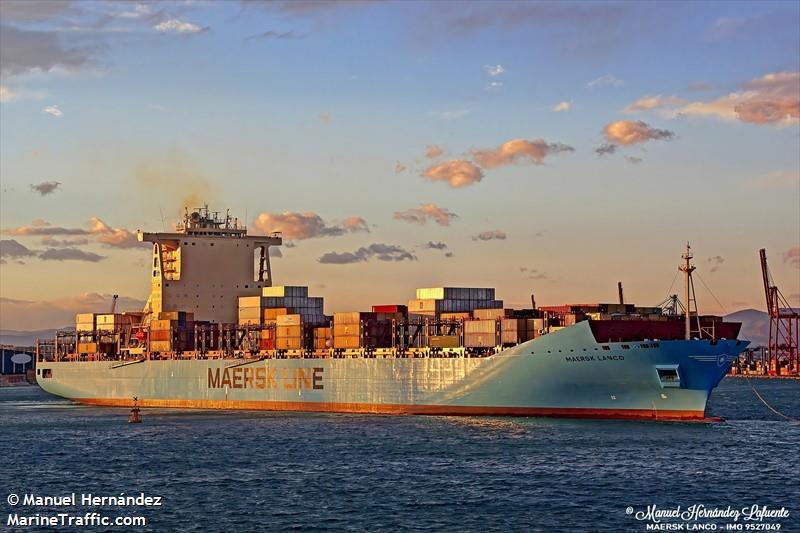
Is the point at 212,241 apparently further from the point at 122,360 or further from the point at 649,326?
the point at 649,326

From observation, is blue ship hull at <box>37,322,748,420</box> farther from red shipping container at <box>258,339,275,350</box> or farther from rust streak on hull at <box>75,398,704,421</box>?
red shipping container at <box>258,339,275,350</box>

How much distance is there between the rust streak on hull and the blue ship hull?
7 centimetres

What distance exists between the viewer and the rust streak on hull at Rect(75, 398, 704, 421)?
6531 centimetres

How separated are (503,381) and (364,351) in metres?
12.8

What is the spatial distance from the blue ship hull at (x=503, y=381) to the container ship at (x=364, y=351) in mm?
83

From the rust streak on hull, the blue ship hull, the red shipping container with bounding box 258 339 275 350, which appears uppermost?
the red shipping container with bounding box 258 339 275 350

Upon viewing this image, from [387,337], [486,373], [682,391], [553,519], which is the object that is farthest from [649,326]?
[553,519]

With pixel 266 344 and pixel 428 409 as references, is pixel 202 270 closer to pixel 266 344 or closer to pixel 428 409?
pixel 266 344

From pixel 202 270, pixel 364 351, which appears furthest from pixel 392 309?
pixel 202 270

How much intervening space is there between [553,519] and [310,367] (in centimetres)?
4396

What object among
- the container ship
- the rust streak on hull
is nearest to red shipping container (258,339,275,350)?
the container ship

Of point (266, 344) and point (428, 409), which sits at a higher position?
point (266, 344)

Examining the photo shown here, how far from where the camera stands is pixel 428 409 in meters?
73.4

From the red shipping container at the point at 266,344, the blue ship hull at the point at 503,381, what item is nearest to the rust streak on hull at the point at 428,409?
the blue ship hull at the point at 503,381
